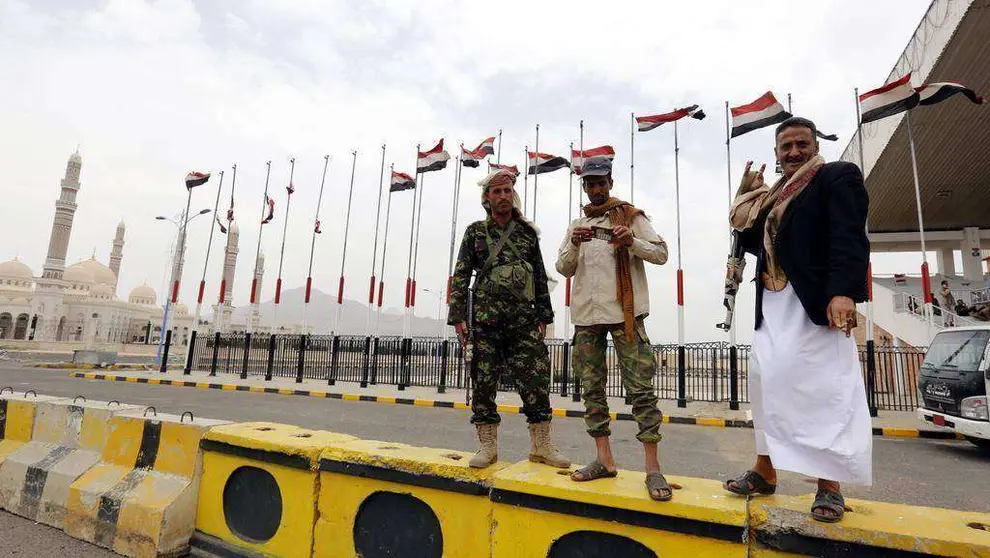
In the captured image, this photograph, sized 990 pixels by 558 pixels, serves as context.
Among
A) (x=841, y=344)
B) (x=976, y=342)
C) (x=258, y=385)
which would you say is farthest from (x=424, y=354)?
(x=841, y=344)

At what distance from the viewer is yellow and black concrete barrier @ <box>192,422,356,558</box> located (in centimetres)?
228

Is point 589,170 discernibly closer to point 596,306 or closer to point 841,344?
point 596,306

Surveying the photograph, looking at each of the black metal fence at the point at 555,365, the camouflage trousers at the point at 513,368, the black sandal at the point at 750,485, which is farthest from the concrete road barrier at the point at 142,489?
the black metal fence at the point at 555,365

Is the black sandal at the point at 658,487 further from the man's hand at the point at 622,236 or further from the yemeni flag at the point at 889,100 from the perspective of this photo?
the yemeni flag at the point at 889,100

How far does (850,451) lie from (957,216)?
26.3 meters

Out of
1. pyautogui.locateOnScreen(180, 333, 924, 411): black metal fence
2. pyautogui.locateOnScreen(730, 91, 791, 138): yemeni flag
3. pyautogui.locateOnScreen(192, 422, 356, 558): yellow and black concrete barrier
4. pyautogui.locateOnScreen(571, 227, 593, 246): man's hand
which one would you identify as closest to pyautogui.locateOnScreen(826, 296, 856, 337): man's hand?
pyautogui.locateOnScreen(571, 227, 593, 246): man's hand

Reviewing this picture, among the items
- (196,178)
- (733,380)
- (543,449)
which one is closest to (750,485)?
(543,449)

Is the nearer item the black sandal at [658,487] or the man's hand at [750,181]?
the black sandal at [658,487]

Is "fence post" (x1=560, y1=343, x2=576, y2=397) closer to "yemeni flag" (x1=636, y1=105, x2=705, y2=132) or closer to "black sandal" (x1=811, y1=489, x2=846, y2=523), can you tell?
"yemeni flag" (x1=636, y1=105, x2=705, y2=132)

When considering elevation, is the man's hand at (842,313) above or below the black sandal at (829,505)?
above

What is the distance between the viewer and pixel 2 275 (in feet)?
192

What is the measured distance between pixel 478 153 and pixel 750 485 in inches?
578

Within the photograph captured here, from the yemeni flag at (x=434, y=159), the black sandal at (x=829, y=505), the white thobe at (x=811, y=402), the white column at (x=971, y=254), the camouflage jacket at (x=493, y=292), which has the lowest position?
the black sandal at (x=829, y=505)

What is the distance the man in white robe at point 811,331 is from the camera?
1.69m
